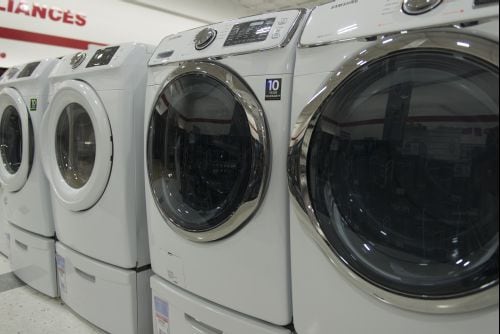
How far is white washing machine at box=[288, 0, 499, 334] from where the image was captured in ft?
2.19

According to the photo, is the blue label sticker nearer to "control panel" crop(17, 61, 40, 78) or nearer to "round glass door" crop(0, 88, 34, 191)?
"round glass door" crop(0, 88, 34, 191)

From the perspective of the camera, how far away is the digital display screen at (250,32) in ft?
3.24

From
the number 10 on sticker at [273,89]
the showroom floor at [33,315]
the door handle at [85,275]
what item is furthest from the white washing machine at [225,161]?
the showroom floor at [33,315]

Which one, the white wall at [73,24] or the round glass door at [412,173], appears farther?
the white wall at [73,24]

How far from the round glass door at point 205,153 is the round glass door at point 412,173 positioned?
0.20 meters

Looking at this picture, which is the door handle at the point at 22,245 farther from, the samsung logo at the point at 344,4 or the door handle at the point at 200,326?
the samsung logo at the point at 344,4

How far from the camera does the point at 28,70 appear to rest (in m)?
1.88

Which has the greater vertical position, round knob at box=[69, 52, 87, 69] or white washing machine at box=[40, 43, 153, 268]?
round knob at box=[69, 52, 87, 69]

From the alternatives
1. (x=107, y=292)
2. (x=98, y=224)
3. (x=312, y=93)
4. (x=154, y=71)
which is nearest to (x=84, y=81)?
(x=154, y=71)

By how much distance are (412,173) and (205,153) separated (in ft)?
2.12

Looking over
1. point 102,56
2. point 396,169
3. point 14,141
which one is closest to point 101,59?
point 102,56

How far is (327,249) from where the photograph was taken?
839 mm

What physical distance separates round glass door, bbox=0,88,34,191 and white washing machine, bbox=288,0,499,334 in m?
1.55

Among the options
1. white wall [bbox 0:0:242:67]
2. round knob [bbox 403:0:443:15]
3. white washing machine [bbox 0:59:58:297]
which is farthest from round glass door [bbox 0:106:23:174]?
round knob [bbox 403:0:443:15]
